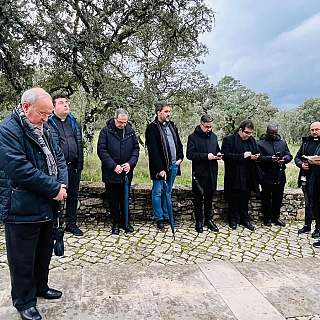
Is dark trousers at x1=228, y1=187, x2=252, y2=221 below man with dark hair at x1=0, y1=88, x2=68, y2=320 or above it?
below

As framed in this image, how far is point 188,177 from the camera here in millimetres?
8352

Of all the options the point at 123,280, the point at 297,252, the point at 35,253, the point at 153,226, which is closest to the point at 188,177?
the point at 153,226

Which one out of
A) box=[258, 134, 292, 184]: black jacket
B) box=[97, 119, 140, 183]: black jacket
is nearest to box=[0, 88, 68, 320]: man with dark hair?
box=[97, 119, 140, 183]: black jacket

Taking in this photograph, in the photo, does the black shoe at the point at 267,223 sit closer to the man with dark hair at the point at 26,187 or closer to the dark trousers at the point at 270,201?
the dark trousers at the point at 270,201

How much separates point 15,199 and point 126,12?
720 cm

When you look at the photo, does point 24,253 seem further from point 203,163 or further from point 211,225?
point 211,225

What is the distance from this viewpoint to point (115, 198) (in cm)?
488

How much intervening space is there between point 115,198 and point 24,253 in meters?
2.38

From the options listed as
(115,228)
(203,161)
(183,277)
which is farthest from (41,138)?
(203,161)

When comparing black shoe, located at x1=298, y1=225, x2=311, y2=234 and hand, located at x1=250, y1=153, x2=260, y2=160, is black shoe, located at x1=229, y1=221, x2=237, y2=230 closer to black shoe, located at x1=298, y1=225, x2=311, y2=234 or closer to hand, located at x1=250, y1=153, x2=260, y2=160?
black shoe, located at x1=298, y1=225, x2=311, y2=234

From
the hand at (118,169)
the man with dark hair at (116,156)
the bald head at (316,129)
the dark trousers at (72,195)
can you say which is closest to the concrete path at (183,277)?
the dark trousers at (72,195)

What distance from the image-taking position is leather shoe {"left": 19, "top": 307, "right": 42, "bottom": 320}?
8.53ft

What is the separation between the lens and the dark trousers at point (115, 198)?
4.83 meters

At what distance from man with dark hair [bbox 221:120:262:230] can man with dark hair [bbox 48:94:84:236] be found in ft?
7.20
